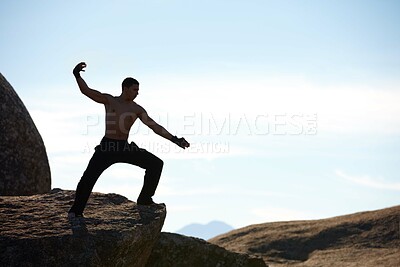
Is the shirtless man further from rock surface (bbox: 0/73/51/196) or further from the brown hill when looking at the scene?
the brown hill

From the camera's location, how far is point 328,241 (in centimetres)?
2430

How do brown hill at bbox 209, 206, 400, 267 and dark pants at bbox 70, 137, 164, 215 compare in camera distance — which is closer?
dark pants at bbox 70, 137, 164, 215

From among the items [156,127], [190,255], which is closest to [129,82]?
[156,127]

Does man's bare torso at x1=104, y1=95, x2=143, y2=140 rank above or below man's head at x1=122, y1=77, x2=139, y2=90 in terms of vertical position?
below

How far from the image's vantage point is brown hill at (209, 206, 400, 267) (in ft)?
73.5

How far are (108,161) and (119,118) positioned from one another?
693 millimetres

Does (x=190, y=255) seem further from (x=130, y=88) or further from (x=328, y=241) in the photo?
(x=328, y=241)

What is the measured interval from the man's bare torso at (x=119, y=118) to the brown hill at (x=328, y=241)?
43.7 feet

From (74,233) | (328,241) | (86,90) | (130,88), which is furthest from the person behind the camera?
(328,241)

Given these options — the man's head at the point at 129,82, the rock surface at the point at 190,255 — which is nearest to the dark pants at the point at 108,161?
the man's head at the point at 129,82

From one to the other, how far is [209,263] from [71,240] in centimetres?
460

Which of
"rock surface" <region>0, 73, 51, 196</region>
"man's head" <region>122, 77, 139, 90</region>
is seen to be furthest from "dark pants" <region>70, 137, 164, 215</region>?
"rock surface" <region>0, 73, 51, 196</region>

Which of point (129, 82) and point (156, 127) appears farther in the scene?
point (156, 127)

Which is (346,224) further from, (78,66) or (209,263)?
(78,66)
